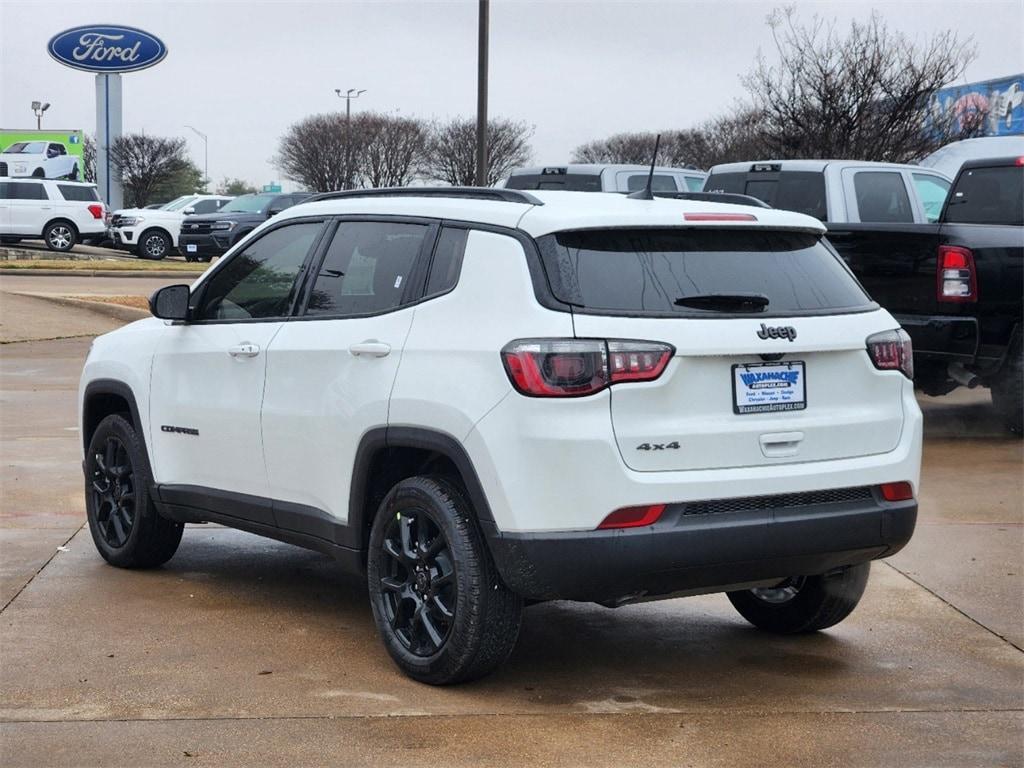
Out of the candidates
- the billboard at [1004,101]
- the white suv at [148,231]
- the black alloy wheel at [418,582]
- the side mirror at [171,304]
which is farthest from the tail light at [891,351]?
the billboard at [1004,101]

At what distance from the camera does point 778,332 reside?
5.02m

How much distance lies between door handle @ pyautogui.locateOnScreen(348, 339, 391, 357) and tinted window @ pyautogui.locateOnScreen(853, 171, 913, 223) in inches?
356

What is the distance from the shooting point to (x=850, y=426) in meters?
5.17

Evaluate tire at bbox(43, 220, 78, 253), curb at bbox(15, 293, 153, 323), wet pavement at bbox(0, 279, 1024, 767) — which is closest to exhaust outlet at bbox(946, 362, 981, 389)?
wet pavement at bbox(0, 279, 1024, 767)

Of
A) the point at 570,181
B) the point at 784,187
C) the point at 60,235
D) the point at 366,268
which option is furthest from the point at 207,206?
the point at 366,268

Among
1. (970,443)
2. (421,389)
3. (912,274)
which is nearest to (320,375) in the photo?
(421,389)

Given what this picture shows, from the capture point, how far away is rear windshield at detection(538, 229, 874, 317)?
490cm

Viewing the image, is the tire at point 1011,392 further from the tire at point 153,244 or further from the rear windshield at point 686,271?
the tire at point 153,244

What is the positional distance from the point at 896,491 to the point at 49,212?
111 feet

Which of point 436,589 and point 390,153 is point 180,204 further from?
point 436,589

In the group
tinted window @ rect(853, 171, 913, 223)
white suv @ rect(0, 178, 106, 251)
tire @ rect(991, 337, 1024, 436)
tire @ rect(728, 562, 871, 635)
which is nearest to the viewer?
tire @ rect(728, 562, 871, 635)

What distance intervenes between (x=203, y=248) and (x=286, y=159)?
37.4 meters

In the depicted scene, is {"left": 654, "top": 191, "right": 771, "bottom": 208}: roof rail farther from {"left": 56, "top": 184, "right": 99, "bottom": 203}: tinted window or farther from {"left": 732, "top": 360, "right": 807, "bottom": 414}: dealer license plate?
{"left": 56, "top": 184, "right": 99, "bottom": 203}: tinted window

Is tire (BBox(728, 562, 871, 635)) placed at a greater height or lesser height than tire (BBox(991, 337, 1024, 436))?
lesser
